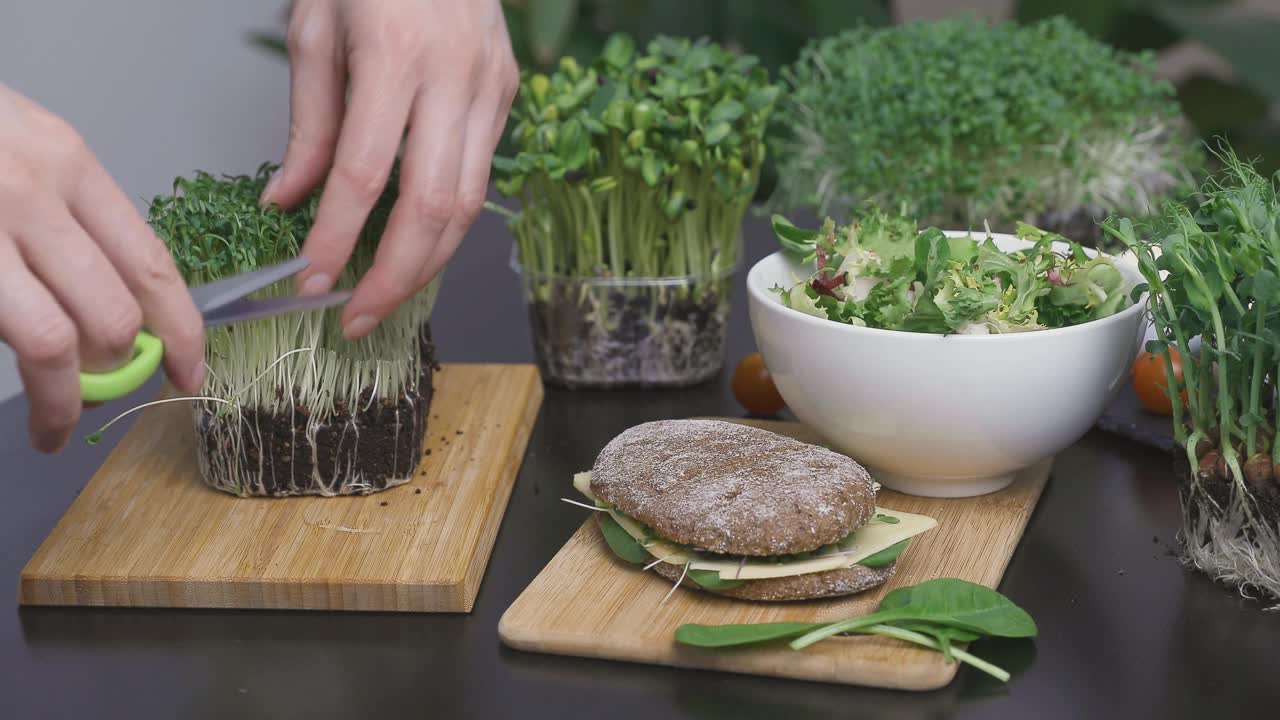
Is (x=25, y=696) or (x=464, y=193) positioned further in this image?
(x=464, y=193)

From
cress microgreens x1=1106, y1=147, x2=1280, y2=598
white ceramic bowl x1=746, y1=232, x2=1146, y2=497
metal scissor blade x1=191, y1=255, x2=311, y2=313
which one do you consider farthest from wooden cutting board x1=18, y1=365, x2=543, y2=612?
cress microgreens x1=1106, y1=147, x2=1280, y2=598

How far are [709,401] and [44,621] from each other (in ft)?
2.74

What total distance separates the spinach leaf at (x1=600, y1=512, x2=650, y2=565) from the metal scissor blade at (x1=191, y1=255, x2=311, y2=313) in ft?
1.27

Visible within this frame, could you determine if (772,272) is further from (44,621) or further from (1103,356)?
(44,621)

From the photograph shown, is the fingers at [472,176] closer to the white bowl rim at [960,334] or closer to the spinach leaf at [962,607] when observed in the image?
the white bowl rim at [960,334]

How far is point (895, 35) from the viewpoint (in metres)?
2.18

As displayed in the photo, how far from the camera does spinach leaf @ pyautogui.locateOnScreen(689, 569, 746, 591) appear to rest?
3.52 feet

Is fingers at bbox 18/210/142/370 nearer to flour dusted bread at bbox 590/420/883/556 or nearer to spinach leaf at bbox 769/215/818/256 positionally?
flour dusted bread at bbox 590/420/883/556

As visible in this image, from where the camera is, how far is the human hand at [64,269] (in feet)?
3.02

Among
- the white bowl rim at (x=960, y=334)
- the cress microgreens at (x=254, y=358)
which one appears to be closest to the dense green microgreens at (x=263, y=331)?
the cress microgreens at (x=254, y=358)

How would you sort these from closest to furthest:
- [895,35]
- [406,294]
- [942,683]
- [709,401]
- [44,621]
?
[942,683] < [44,621] < [406,294] < [709,401] < [895,35]

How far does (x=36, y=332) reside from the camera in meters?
0.91

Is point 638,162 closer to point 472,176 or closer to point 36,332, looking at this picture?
point 472,176

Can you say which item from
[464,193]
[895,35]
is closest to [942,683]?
[464,193]
